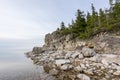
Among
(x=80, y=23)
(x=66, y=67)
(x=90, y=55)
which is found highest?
(x=80, y=23)

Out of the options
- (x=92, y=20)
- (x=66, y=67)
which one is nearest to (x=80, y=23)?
(x=92, y=20)

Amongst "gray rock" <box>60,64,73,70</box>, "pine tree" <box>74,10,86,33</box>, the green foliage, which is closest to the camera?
"gray rock" <box>60,64,73,70</box>

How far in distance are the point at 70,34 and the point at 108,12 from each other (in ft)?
43.5

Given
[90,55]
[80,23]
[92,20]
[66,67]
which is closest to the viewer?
[66,67]

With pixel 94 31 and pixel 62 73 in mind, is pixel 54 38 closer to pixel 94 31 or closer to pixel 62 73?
pixel 94 31

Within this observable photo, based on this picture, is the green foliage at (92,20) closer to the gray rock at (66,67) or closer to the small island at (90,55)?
the small island at (90,55)

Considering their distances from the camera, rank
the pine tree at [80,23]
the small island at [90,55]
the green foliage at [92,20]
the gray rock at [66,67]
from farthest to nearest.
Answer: the pine tree at [80,23] → the green foliage at [92,20] → the gray rock at [66,67] → the small island at [90,55]

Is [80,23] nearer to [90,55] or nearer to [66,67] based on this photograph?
[90,55]

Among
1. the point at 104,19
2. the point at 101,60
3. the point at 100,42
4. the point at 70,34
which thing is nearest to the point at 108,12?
the point at 104,19

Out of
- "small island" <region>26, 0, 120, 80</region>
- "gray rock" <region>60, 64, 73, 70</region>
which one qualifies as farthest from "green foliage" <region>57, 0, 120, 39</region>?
"gray rock" <region>60, 64, 73, 70</region>

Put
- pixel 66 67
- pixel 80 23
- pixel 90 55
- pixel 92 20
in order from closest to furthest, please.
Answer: pixel 66 67
pixel 90 55
pixel 92 20
pixel 80 23

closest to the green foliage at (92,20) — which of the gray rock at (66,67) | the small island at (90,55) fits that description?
the small island at (90,55)

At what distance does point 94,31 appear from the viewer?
4419 cm

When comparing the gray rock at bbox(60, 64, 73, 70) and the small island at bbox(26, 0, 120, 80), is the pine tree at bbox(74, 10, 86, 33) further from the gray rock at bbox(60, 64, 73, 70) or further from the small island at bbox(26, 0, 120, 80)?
the gray rock at bbox(60, 64, 73, 70)
